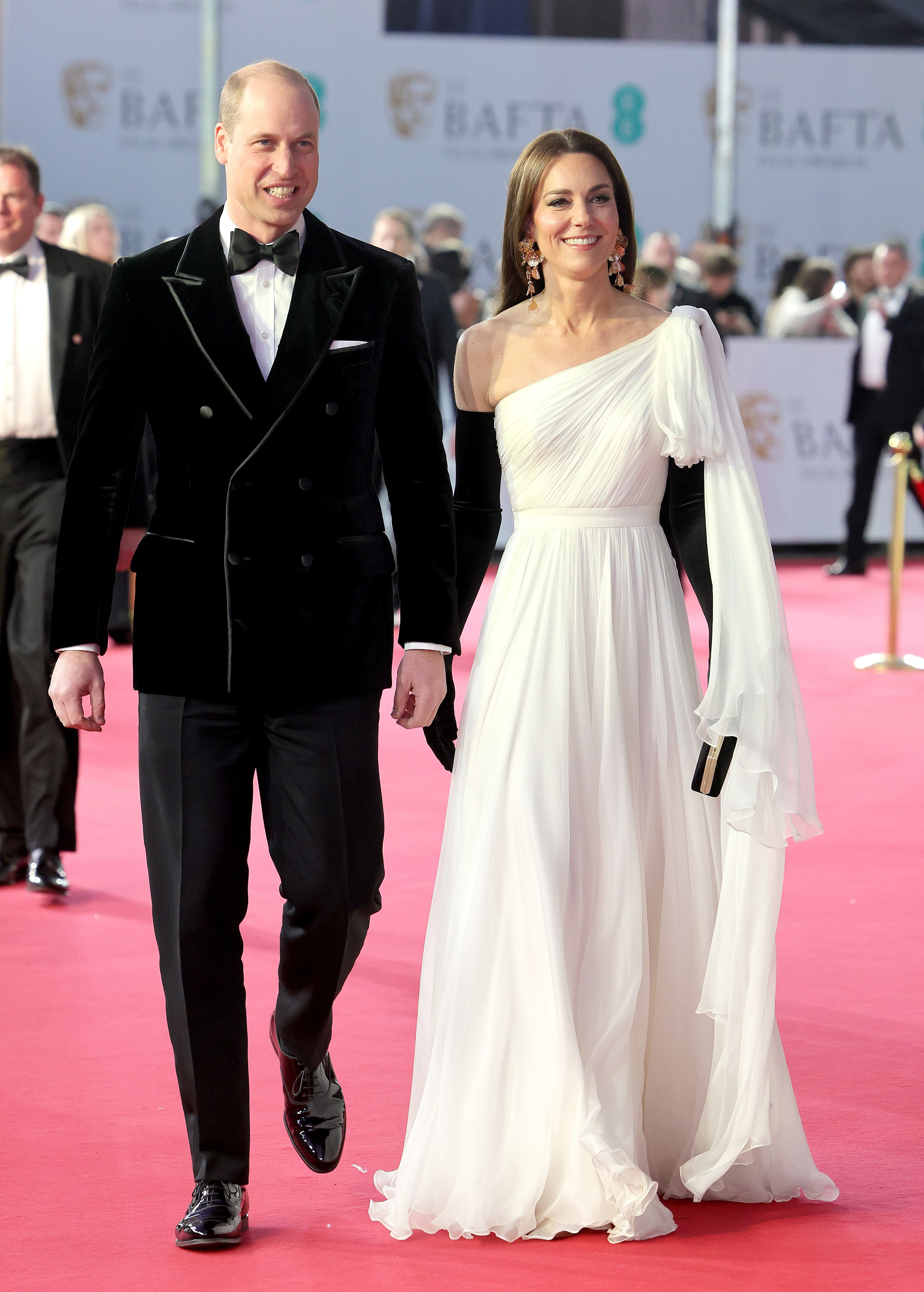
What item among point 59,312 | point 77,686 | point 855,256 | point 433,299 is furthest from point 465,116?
point 77,686

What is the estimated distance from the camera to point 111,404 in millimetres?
2973

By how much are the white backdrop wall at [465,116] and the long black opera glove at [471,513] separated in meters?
11.4

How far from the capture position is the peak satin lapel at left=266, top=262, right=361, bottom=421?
2912 mm

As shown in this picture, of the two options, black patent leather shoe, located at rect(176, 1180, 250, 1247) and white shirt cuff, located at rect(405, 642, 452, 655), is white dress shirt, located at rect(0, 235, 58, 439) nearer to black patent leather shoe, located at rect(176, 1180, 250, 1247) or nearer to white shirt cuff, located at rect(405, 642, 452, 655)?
white shirt cuff, located at rect(405, 642, 452, 655)

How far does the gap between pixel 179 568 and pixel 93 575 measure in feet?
0.52

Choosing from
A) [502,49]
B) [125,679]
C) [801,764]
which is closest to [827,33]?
[502,49]

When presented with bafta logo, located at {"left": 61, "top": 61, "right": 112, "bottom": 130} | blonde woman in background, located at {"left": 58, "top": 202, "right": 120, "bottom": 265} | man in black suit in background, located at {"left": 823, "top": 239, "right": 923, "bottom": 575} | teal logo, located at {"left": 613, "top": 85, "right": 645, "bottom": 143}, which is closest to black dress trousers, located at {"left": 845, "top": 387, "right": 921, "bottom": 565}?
man in black suit in background, located at {"left": 823, "top": 239, "right": 923, "bottom": 575}

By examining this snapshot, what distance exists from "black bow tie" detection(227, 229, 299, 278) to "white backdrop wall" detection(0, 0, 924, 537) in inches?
460

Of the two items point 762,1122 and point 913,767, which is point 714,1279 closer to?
point 762,1122

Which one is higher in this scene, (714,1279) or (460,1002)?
(460,1002)

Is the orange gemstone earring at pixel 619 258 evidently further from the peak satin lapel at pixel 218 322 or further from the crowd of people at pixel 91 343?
the peak satin lapel at pixel 218 322

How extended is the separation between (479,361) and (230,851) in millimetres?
953

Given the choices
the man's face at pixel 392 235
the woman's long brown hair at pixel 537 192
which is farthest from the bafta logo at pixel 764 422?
the woman's long brown hair at pixel 537 192

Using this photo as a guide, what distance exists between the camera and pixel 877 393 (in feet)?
38.9
